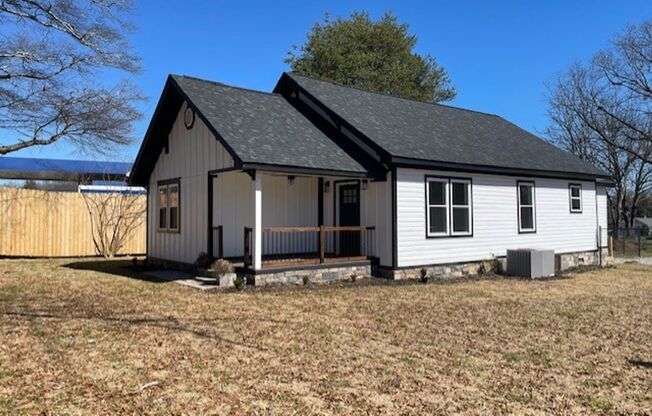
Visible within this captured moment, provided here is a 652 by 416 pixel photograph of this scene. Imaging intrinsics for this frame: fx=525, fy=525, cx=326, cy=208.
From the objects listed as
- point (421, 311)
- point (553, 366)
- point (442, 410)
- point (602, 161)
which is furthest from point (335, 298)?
point (602, 161)

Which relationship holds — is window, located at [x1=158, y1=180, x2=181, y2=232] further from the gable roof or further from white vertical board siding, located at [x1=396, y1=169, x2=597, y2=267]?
white vertical board siding, located at [x1=396, y1=169, x2=597, y2=267]

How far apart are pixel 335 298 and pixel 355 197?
4.24 metres

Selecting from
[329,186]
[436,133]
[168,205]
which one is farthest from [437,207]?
[168,205]

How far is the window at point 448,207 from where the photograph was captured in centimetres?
1313

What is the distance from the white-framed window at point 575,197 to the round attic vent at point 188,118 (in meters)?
12.2

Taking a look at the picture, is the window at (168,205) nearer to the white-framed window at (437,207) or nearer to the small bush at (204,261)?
the small bush at (204,261)

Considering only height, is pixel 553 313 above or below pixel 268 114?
below

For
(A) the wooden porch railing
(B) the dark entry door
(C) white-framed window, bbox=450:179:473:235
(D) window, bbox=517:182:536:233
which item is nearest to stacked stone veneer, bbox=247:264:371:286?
(A) the wooden porch railing

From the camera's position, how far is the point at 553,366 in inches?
220

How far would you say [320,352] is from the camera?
19.7 ft

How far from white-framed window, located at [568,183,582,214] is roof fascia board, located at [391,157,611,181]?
12.8 inches

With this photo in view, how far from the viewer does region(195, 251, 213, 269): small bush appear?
12.2m

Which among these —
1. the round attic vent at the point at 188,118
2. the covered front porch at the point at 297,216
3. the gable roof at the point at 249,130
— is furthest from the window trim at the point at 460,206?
the round attic vent at the point at 188,118

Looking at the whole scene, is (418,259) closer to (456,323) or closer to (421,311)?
(421,311)
